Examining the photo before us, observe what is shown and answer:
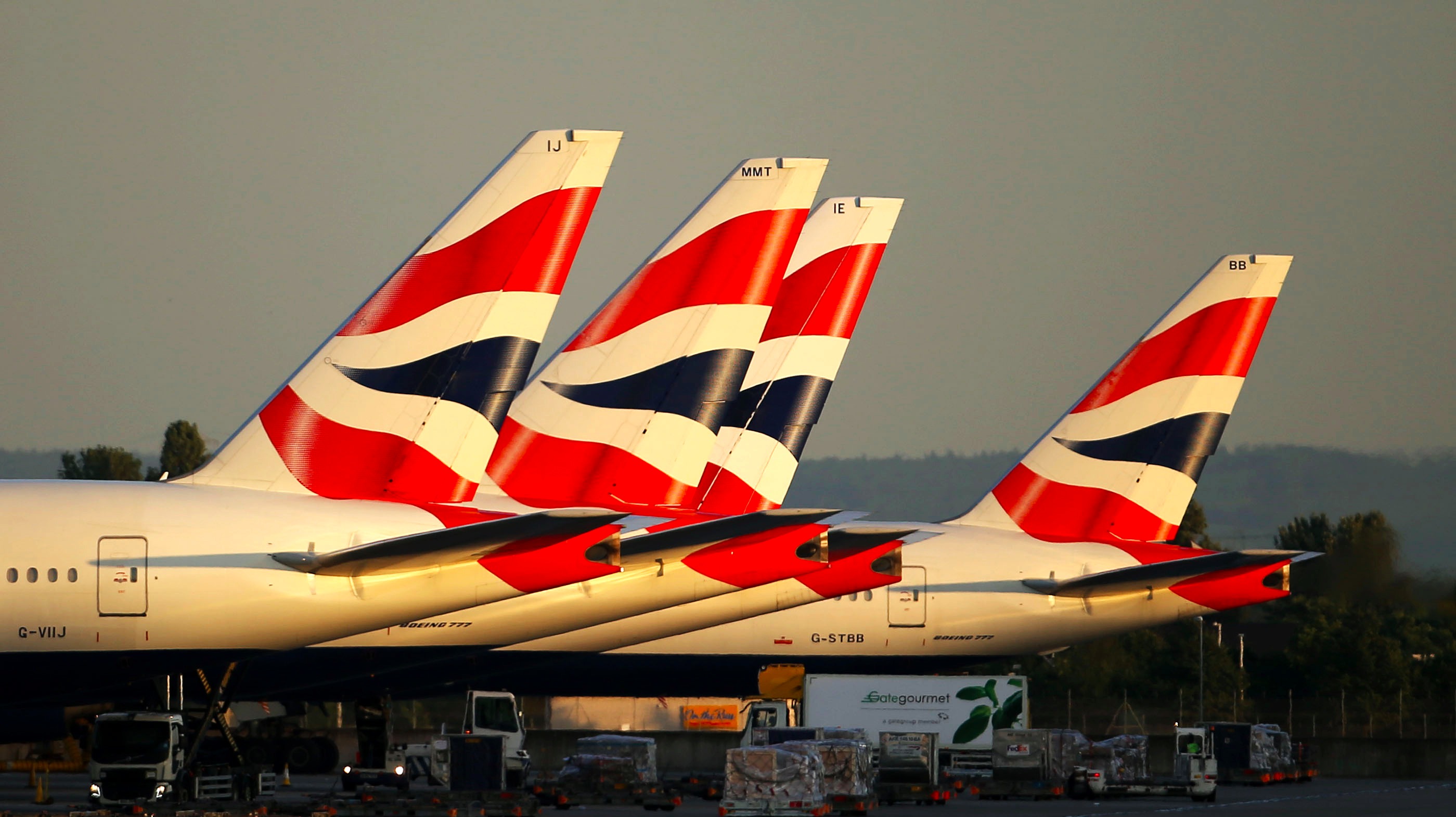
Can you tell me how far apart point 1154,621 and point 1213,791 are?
662 cm

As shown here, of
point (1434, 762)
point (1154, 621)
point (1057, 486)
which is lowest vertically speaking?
point (1434, 762)

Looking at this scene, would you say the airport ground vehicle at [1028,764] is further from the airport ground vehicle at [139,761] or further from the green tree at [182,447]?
the green tree at [182,447]

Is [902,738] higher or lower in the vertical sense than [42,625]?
lower

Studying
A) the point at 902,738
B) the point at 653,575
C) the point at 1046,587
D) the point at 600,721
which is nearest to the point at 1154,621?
the point at 1046,587

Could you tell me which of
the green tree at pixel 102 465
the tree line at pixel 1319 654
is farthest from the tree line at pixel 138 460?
the tree line at pixel 1319 654

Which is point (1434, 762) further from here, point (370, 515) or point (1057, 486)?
point (370, 515)

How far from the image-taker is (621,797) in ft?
95.6

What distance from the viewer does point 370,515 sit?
25203 mm

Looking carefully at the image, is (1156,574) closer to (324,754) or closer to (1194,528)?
(324,754)

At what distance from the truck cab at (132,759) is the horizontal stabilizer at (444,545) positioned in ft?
10.6

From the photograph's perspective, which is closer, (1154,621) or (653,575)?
(653,575)

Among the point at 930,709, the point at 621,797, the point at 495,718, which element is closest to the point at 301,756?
the point at 495,718

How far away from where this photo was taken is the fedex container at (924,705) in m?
34.1

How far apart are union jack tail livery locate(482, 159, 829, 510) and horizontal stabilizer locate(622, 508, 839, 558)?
215 cm
